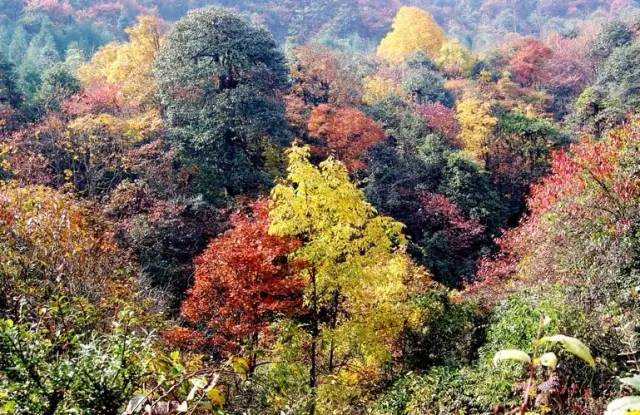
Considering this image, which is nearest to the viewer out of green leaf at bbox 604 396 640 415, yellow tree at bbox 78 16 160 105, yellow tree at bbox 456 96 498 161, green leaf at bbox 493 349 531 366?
green leaf at bbox 604 396 640 415

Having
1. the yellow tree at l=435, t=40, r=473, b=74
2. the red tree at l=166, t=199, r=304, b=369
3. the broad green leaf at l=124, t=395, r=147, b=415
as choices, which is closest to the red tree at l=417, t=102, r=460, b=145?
the yellow tree at l=435, t=40, r=473, b=74

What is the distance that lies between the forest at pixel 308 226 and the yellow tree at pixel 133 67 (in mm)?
146

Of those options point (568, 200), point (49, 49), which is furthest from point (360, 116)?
point (49, 49)

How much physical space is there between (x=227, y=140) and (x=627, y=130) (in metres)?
13.7

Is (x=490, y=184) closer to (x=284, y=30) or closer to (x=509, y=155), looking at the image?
(x=509, y=155)

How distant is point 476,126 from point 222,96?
12.6m

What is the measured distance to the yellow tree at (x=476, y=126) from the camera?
84.7 feet

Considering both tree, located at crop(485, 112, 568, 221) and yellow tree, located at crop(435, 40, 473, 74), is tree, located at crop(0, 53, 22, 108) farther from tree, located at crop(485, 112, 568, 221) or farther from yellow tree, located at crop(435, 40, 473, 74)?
yellow tree, located at crop(435, 40, 473, 74)

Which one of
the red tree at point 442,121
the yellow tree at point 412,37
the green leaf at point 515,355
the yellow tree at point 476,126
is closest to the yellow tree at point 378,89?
the red tree at point 442,121

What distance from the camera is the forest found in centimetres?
575

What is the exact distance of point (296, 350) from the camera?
10.7 m

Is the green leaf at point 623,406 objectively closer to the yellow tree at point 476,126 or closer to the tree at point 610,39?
the yellow tree at point 476,126

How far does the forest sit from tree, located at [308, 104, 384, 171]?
0.10 metres

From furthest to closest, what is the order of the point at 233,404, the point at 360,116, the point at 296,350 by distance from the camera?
the point at 360,116 → the point at 296,350 → the point at 233,404
